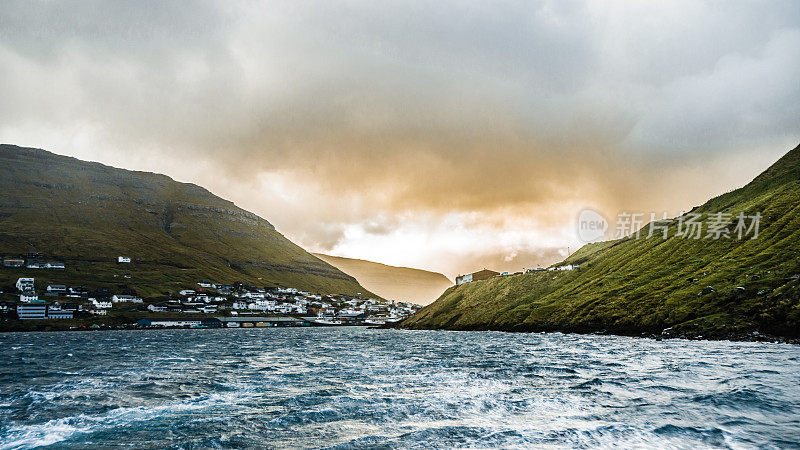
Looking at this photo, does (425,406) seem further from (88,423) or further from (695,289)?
(695,289)

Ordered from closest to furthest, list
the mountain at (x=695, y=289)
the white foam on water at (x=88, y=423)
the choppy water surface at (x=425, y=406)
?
the choppy water surface at (x=425, y=406) < the white foam on water at (x=88, y=423) < the mountain at (x=695, y=289)

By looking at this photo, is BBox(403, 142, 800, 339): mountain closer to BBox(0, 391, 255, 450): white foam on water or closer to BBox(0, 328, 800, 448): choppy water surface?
BBox(0, 328, 800, 448): choppy water surface

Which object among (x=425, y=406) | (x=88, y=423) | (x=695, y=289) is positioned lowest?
(x=88, y=423)

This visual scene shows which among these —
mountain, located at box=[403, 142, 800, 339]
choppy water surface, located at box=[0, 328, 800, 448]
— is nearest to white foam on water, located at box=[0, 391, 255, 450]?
choppy water surface, located at box=[0, 328, 800, 448]

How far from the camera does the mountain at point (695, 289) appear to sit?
281 feet

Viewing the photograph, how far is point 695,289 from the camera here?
376 ft

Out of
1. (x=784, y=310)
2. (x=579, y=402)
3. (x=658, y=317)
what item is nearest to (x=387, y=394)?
(x=579, y=402)

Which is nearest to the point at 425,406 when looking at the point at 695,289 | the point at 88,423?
the point at 88,423

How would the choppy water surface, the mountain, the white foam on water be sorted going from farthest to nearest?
the mountain
the white foam on water
the choppy water surface

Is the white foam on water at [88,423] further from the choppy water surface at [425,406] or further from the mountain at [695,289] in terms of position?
the mountain at [695,289]

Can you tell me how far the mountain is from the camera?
8550 cm

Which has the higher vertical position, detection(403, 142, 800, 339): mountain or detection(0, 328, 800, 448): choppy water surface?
detection(403, 142, 800, 339): mountain

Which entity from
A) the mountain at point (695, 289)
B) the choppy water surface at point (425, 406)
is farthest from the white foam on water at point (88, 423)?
the mountain at point (695, 289)

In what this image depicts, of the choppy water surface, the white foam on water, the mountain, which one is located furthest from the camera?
the mountain
